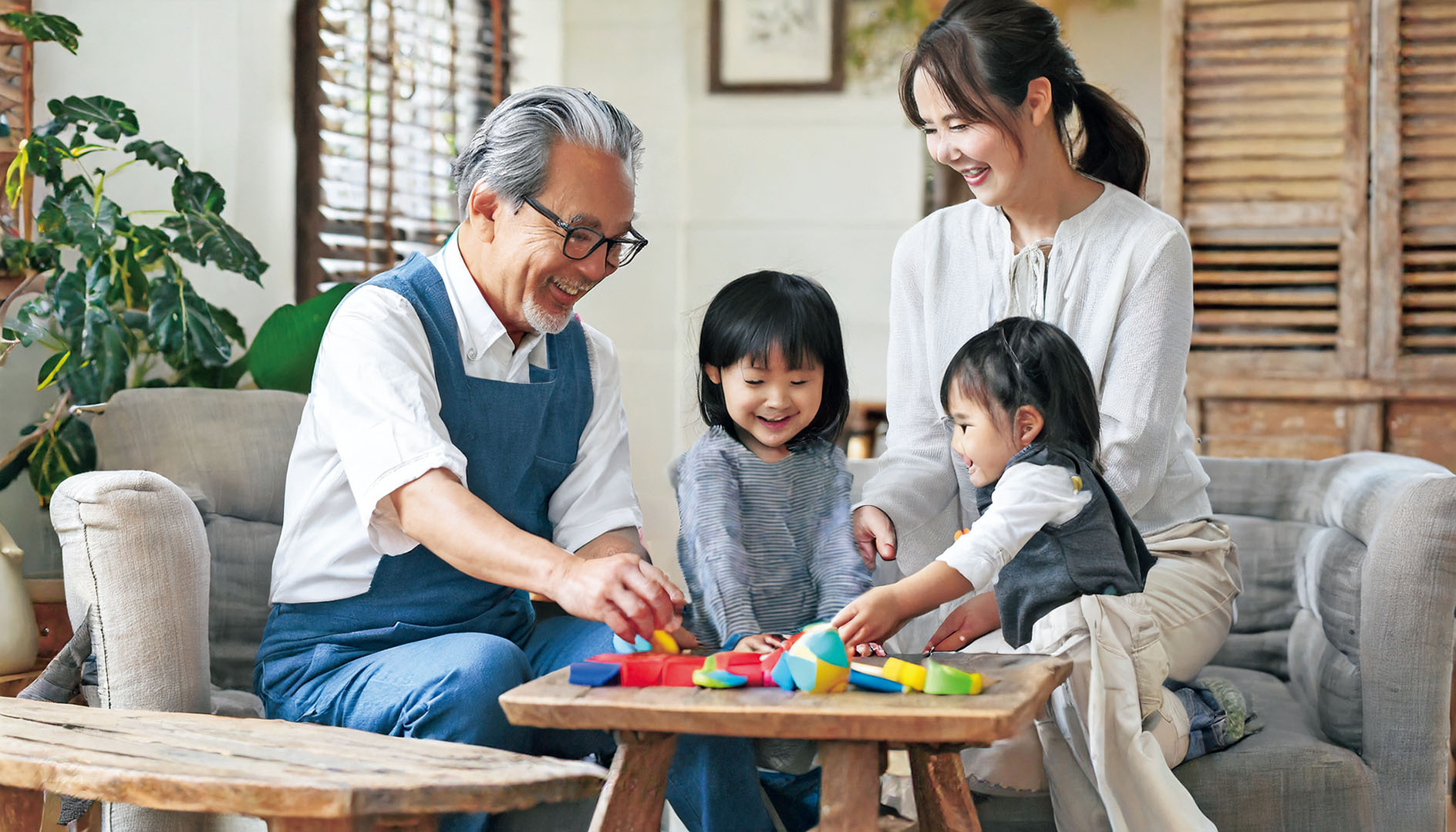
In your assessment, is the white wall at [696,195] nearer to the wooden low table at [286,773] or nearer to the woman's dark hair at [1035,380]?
the woman's dark hair at [1035,380]

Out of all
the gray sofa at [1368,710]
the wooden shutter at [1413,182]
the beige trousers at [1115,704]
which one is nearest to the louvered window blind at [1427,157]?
the wooden shutter at [1413,182]

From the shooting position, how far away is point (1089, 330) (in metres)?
1.93

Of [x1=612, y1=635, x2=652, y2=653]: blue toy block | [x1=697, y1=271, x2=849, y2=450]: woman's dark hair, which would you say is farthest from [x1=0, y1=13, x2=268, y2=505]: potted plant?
[x1=612, y1=635, x2=652, y2=653]: blue toy block

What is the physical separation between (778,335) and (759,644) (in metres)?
0.44

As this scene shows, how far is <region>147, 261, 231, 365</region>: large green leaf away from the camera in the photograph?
2447mm

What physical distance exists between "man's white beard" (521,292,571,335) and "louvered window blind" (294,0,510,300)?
1662 mm

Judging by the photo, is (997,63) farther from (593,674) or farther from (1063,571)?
(593,674)

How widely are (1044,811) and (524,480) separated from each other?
0.86 meters

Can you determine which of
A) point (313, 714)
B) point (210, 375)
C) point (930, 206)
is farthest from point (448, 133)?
point (313, 714)

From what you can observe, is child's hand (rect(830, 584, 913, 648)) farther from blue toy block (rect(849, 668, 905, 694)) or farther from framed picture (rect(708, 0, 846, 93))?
framed picture (rect(708, 0, 846, 93))

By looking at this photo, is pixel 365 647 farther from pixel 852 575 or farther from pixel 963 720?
pixel 963 720

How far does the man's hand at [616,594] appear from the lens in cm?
135

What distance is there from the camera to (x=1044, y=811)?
5.74 feet

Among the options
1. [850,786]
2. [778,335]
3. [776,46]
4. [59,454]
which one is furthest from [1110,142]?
[776,46]
